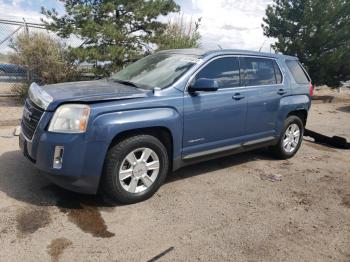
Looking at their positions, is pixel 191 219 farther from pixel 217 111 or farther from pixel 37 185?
pixel 37 185

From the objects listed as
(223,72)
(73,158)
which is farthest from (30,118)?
(223,72)

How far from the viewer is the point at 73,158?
363 cm

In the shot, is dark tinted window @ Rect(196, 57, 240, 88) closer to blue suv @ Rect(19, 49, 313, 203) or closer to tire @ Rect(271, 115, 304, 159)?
blue suv @ Rect(19, 49, 313, 203)

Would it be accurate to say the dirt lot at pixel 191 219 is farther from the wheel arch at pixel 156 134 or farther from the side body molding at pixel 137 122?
the side body molding at pixel 137 122

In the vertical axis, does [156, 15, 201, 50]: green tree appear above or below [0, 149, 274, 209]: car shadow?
above

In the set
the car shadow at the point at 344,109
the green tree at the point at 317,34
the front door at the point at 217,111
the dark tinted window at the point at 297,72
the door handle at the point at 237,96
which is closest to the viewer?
the front door at the point at 217,111

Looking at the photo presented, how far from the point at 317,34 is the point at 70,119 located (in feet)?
47.3

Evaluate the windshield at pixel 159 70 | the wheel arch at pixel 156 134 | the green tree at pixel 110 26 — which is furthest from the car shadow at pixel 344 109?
the wheel arch at pixel 156 134

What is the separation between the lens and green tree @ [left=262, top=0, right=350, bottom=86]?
603 inches

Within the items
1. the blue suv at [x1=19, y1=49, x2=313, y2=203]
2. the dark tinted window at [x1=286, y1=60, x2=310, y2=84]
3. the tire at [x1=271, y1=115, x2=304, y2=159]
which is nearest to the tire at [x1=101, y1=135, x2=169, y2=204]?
the blue suv at [x1=19, y1=49, x2=313, y2=203]

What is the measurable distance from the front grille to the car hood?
212mm

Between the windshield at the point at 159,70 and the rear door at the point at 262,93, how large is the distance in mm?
983

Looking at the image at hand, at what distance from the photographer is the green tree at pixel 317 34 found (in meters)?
15.3

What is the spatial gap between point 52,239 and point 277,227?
2.24 metres
